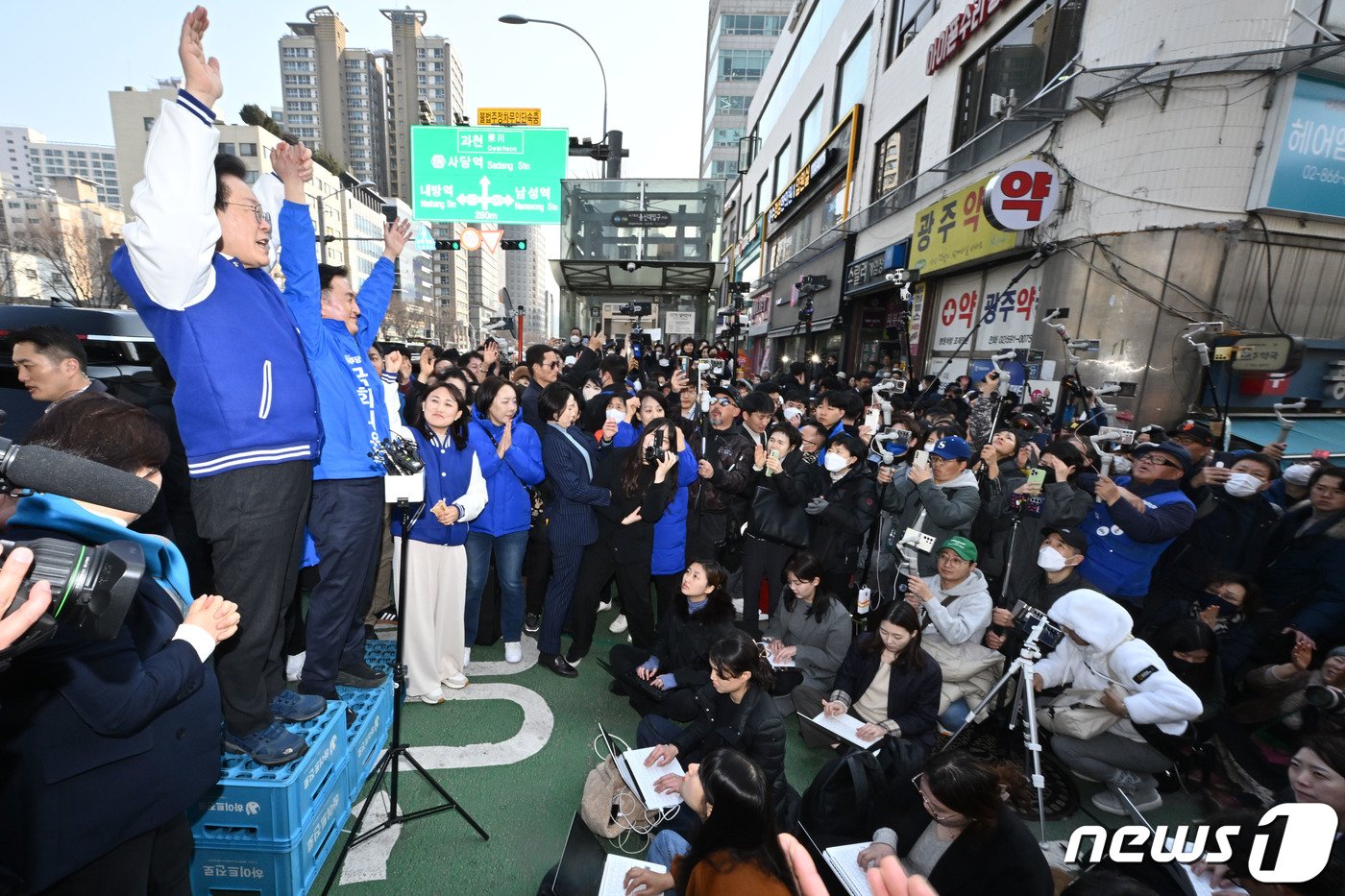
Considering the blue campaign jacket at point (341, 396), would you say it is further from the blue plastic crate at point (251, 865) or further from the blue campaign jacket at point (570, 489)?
the blue plastic crate at point (251, 865)

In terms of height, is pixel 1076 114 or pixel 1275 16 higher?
pixel 1275 16

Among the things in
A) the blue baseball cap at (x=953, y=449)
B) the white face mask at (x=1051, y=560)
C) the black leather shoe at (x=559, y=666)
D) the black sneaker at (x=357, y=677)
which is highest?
the blue baseball cap at (x=953, y=449)

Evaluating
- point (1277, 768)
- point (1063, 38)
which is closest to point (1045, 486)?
point (1277, 768)

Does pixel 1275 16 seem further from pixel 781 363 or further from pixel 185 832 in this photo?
pixel 781 363

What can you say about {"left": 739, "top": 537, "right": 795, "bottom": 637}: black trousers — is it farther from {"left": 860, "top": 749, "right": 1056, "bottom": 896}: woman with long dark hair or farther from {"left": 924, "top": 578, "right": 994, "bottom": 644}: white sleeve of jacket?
{"left": 860, "top": 749, "right": 1056, "bottom": 896}: woman with long dark hair

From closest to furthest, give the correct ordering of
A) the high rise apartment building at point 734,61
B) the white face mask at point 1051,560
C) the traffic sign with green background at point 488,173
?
the white face mask at point 1051,560, the traffic sign with green background at point 488,173, the high rise apartment building at point 734,61

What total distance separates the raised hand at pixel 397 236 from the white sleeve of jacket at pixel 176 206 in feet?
4.29

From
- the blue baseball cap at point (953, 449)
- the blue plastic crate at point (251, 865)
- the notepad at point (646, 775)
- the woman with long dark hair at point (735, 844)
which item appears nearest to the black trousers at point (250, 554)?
the blue plastic crate at point (251, 865)

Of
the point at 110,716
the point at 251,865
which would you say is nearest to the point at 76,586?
the point at 110,716

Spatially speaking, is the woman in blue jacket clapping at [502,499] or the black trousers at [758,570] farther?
the black trousers at [758,570]

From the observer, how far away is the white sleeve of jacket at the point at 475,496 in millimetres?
3438

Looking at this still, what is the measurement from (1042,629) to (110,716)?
12.3ft

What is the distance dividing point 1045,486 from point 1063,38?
799 cm

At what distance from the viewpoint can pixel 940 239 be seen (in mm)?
10570
